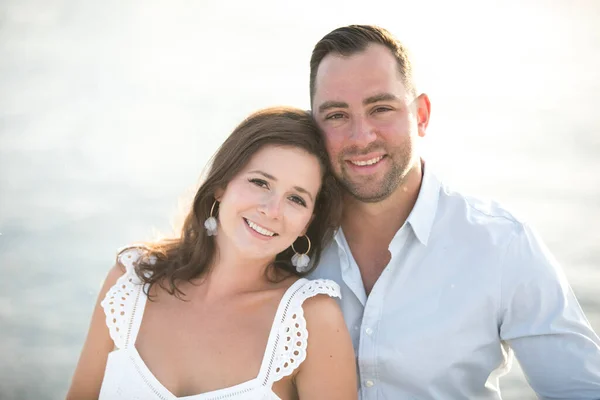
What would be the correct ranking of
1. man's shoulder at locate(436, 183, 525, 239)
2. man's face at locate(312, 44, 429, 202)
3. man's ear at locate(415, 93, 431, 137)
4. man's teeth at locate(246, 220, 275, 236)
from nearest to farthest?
1. man's teeth at locate(246, 220, 275, 236)
2. man's shoulder at locate(436, 183, 525, 239)
3. man's face at locate(312, 44, 429, 202)
4. man's ear at locate(415, 93, 431, 137)

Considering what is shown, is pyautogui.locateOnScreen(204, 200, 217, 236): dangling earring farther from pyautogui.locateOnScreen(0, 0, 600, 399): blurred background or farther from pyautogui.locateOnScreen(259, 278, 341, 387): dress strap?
pyautogui.locateOnScreen(0, 0, 600, 399): blurred background

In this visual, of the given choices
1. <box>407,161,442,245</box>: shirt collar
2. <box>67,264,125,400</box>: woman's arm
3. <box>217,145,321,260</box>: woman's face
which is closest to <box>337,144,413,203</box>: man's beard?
<box>407,161,442,245</box>: shirt collar

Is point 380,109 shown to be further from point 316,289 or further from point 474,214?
point 316,289

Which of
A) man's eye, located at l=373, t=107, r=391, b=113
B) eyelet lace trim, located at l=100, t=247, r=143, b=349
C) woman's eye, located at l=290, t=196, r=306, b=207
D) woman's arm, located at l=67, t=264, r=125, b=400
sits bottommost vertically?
woman's arm, located at l=67, t=264, r=125, b=400

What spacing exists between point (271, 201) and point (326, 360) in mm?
611

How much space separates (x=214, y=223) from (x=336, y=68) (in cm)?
81

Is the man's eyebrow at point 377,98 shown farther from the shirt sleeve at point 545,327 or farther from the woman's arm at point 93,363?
the woman's arm at point 93,363

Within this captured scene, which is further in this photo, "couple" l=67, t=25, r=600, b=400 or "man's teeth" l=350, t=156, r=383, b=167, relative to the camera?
"man's teeth" l=350, t=156, r=383, b=167

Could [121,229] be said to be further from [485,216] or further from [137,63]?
[485,216]

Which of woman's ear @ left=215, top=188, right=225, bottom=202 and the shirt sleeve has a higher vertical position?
woman's ear @ left=215, top=188, right=225, bottom=202

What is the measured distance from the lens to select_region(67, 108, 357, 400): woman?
2914mm

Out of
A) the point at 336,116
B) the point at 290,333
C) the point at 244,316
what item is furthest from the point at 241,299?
the point at 336,116

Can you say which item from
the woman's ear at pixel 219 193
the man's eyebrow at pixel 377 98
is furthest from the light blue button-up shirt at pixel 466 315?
the woman's ear at pixel 219 193

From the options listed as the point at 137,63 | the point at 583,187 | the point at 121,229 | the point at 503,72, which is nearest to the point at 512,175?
the point at 583,187
